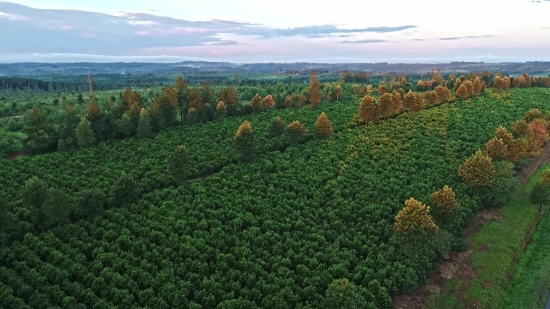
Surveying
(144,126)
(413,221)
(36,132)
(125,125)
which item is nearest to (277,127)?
(144,126)

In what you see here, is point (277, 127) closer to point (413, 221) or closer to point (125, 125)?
point (125, 125)

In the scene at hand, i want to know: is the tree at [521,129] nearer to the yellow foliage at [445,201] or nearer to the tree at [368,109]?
the tree at [368,109]

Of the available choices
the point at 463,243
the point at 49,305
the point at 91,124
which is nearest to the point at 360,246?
the point at 463,243

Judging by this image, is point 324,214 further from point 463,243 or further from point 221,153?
point 221,153

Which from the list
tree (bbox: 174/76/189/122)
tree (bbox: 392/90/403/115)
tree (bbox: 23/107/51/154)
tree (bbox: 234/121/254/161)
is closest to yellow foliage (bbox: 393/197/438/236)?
tree (bbox: 234/121/254/161)

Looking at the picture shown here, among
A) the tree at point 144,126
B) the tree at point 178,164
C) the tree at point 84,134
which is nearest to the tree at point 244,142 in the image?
the tree at point 178,164

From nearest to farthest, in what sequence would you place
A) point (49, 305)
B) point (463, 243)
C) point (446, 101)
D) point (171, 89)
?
point (49, 305), point (463, 243), point (171, 89), point (446, 101)

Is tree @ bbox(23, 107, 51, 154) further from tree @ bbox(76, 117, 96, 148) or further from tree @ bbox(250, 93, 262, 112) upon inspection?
tree @ bbox(250, 93, 262, 112)
